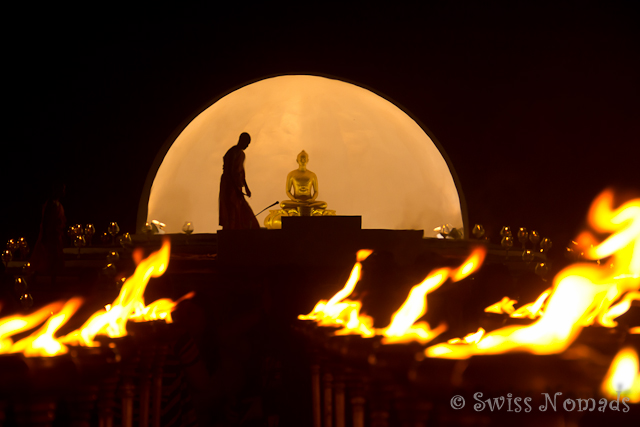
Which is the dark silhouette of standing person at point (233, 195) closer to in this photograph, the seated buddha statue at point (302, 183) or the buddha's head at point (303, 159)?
the seated buddha statue at point (302, 183)

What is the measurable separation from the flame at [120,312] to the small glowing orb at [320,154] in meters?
7.99

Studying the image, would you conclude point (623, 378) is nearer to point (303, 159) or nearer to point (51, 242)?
point (51, 242)

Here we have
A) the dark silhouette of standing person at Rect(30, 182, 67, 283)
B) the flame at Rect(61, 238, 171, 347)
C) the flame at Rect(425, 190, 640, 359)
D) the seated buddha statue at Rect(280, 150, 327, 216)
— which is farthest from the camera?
the seated buddha statue at Rect(280, 150, 327, 216)

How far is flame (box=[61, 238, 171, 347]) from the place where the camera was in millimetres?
1526

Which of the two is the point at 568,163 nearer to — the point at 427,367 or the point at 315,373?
the point at 315,373

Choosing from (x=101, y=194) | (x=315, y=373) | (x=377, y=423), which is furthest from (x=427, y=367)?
(x=101, y=194)

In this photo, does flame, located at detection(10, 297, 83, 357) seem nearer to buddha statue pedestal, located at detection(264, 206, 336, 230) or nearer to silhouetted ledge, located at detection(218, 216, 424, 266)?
silhouetted ledge, located at detection(218, 216, 424, 266)

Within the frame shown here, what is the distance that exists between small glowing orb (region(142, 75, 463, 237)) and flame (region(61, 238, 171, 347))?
7.99 metres

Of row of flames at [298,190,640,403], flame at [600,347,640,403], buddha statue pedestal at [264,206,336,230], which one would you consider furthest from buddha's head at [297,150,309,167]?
flame at [600,347,640,403]

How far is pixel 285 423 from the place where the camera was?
3.28 meters

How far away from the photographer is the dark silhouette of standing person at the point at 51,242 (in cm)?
693

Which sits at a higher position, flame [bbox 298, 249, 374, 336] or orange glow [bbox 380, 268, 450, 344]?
orange glow [bbox 380, 268, 450, 344]

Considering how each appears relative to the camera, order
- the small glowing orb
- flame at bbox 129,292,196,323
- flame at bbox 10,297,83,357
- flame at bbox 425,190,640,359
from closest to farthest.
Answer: flame at bbox 425,190,640,359 → flame at bbox 10,297,83,357 → flame at bbox 129,292,196,323 → the small glowing orb

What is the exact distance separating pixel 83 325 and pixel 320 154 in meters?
9.26
